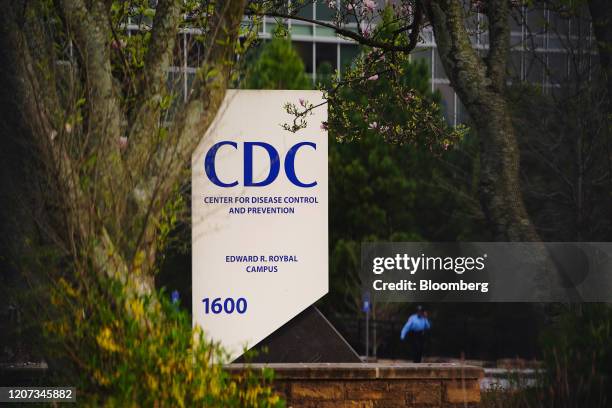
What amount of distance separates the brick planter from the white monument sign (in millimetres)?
995

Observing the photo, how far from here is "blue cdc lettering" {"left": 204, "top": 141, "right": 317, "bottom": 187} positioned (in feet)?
36.9

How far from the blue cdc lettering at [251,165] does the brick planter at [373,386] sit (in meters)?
1.90

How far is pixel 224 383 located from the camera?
26.1 ft

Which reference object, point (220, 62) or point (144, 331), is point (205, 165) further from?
point (144, 331)

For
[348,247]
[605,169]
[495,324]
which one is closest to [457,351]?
[495,324]

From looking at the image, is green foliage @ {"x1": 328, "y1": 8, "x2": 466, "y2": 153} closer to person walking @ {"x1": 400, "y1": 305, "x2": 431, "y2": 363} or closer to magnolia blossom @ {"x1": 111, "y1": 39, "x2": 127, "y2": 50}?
magnolia blossom @ {"x1": 111, "y1": 39, "x2": 127, "y2": 50}

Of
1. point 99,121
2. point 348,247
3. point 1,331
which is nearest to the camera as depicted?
point 99,121

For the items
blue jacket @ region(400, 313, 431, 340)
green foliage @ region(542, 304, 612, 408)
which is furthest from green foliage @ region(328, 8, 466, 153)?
blue jacket @ region(400, 313, 431, 340)

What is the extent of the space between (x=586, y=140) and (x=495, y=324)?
11.3 metres

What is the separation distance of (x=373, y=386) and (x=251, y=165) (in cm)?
248

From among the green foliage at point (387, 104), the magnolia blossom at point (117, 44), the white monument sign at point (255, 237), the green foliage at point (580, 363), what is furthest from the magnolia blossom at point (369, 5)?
the green foliage at point (580, 363)

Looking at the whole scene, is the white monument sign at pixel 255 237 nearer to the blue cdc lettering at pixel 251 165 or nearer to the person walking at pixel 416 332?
the blue cdc lettering at pixel 251 165

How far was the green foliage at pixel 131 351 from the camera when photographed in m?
7.59

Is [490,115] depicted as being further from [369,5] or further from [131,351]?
[131,351]
